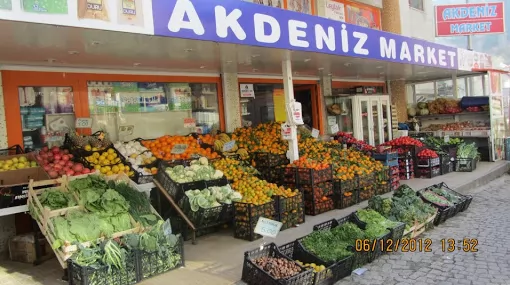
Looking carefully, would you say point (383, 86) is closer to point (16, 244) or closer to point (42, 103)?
point (42, 103)

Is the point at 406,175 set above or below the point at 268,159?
below

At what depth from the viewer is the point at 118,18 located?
15.4 feet

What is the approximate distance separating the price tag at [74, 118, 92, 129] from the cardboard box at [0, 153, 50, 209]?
1.23m

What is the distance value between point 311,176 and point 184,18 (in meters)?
3.94

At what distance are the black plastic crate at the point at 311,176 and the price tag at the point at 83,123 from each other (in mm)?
4060

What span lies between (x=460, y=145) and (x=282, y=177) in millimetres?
7221

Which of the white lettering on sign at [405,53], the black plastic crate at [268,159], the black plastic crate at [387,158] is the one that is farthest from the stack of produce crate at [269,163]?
the white lettering on sign at [405,53]

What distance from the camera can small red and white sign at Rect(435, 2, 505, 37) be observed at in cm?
1875

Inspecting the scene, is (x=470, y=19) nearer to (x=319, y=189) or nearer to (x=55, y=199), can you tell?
(x=319, y=189)

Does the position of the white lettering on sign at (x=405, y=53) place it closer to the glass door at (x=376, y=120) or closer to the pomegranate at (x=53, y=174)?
the glass door at (x=376, y=120)

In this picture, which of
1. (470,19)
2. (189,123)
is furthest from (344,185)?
(470,19)

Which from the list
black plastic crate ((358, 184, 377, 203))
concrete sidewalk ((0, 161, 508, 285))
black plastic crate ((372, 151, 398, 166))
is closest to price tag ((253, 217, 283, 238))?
concrete sidewalk ((0, 161, 508, 285))

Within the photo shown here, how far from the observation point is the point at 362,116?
14141mm

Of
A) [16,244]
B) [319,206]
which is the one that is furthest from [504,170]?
[16,244]
